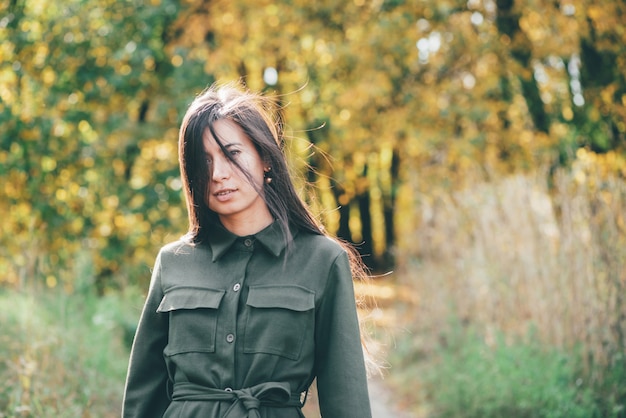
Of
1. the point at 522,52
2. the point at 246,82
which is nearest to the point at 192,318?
the point at 246,82

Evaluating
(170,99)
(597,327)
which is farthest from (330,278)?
(170,99)

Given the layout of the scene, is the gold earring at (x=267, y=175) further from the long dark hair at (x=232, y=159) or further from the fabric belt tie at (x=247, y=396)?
the fabric belt tie at (x=247, y=396)

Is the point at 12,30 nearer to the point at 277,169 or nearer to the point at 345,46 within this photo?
the point at 345,46

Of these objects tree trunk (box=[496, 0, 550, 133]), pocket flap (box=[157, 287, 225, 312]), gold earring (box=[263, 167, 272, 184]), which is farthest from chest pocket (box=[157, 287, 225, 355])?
tree trunk (box=[496, 0, 550, 133])

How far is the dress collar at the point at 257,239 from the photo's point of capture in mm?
2475

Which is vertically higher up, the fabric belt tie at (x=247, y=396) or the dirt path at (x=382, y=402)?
the fabric belt tie at (x=247, y=396)

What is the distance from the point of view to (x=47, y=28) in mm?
7789

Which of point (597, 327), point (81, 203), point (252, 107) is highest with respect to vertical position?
point (252, 107)

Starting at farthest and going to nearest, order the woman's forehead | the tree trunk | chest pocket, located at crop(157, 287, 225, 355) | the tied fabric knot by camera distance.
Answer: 1. the tree trunk
2. the woman's forehead
3. chest pocket, located at crop(157, 287, 225, 355)
4. the tied fabric knot

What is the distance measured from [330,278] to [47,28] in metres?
6.40

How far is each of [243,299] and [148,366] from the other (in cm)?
44

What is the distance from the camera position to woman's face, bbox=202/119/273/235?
2.46m

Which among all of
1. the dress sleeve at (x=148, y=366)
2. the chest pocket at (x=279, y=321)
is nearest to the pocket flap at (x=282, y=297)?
the chest pocket at (x=279, y=321)

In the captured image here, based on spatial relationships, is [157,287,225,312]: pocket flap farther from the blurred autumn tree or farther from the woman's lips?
the blurred autumn tree
